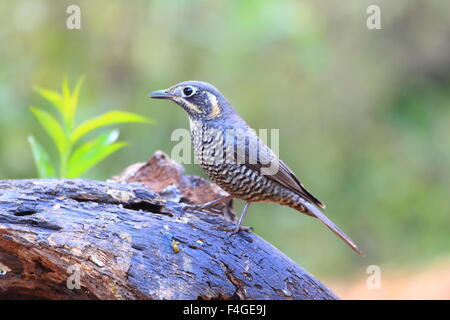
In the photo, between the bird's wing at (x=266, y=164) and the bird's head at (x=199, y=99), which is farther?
the bird's head at (x=199, y=99)

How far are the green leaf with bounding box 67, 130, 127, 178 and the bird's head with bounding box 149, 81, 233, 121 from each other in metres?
0.54

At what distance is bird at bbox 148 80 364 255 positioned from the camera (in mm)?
4477

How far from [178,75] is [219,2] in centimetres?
119

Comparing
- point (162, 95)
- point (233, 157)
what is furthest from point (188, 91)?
point (233, 157)

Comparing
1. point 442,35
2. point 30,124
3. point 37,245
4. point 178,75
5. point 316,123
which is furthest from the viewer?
point 442,35

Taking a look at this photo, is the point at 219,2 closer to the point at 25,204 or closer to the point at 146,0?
the point at 146,0

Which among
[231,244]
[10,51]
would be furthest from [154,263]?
[10,51]

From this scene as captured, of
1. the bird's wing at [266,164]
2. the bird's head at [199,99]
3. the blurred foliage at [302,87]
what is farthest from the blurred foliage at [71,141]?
the blurred foliage at [302,87]

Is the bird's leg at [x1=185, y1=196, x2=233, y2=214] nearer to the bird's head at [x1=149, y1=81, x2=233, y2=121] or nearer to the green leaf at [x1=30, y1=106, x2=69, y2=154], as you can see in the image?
the bird's head at [x1=149, y1=81, x2=233, y2=121]

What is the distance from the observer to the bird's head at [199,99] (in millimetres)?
4684

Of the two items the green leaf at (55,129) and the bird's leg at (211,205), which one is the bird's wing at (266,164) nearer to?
the bird's leg at (211,205)

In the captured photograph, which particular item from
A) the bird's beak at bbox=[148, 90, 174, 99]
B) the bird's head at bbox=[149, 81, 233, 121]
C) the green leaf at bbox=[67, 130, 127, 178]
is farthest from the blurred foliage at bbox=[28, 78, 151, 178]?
the bird's head at bbox=[149, 81, 233, 121]

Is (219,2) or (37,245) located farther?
(219,2)

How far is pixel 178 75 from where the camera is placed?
26.5 ft
